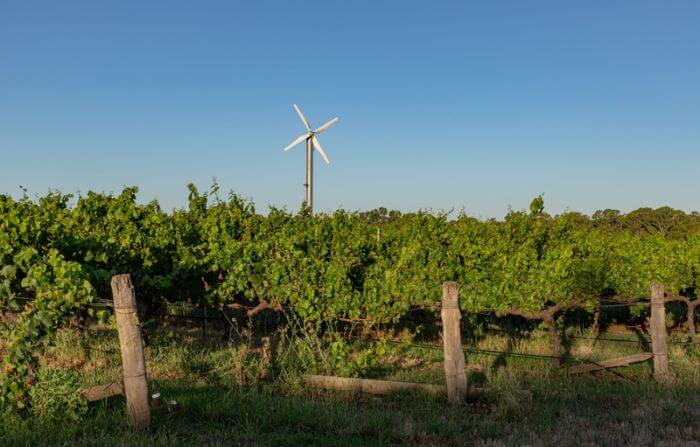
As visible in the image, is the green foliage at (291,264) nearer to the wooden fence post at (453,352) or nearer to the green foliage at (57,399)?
the green foliage at (57,399)

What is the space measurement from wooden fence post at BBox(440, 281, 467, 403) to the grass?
195mm

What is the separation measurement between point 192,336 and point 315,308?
4.38 m

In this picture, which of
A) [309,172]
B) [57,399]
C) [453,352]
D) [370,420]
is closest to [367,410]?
[370,420]

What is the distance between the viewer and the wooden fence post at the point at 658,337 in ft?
27.2

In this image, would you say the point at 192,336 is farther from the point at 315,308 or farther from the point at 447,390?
the point at 447,390

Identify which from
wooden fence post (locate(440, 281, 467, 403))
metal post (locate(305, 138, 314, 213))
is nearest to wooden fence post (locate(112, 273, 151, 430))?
wooden fence post (locate(440, 281, 467, 403))

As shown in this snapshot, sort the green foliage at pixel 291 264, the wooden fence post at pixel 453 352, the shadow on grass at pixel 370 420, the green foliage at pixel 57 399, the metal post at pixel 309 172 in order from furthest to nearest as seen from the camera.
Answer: the metal post at pixel 309 172 < the wooden fence post at pixel 453 352 < the green foliage at pixel 291 264 < the green foliage at pixel 57 399 < the shadow on grass at pixel 370 420

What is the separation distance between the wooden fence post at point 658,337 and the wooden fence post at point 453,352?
3.42m

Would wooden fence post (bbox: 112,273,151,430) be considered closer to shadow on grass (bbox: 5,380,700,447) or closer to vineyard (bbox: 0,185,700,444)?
shadow on grass (bbox: 5,380,700,447)

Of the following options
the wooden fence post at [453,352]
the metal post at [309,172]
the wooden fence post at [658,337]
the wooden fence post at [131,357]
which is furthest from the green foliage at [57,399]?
the metal post at [309,172]

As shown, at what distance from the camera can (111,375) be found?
7.94 metres

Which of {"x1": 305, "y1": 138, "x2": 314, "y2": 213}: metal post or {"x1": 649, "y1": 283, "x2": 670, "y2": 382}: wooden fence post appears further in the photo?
{"x1": 305, "y1": 138, "x2": 314, "y2": 213}: metal post

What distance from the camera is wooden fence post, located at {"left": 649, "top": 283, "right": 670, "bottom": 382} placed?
8.30 m

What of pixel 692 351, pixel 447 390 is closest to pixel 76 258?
pixel 447 390
